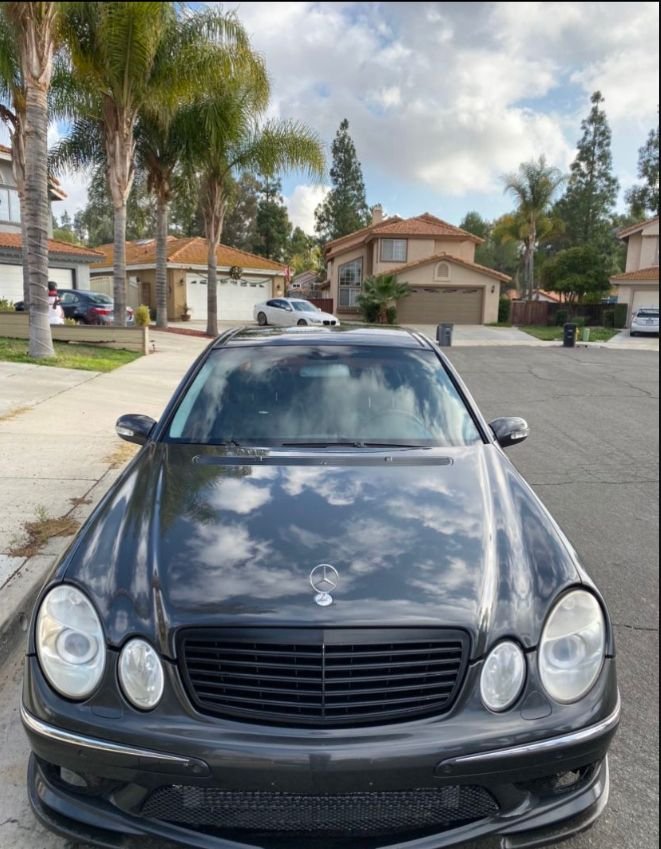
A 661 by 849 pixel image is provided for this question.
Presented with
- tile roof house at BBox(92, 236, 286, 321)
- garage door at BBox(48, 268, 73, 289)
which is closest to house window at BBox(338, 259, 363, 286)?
tile roof house at BBox(92, 236, 286, 321)

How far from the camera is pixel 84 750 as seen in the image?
1807 millimetres

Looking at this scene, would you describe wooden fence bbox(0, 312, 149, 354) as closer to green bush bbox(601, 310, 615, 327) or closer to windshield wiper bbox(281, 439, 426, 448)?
windshield wiper bbox(281, 439, 426, 448)

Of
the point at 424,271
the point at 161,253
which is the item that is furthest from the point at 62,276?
the point at 424,271

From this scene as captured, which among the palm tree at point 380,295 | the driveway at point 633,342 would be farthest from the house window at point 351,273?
the driveway at point 633,342

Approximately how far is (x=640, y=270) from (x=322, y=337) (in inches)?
1548

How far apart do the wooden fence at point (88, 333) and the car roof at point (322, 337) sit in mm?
12052

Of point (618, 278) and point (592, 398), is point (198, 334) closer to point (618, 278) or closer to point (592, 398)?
point (592, 398)

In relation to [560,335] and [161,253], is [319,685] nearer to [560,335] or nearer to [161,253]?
[161,253]

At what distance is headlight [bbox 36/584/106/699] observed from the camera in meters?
1.91

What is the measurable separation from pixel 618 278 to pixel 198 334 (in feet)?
80.1

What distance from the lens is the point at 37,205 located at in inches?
448

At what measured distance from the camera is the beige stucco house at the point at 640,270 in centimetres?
3488

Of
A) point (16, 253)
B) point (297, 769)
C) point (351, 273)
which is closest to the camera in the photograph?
point (297, 769)

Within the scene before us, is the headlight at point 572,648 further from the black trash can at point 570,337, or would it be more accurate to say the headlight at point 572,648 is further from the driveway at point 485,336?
the black trash can at point 570,337
